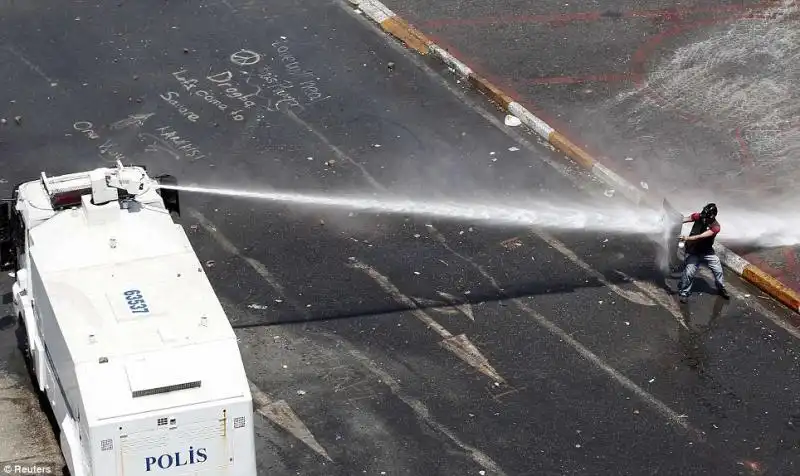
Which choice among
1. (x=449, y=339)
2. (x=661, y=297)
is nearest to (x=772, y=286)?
(x=661, y=297)

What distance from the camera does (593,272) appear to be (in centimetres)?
1806

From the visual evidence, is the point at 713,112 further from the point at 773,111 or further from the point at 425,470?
the point at 425,470

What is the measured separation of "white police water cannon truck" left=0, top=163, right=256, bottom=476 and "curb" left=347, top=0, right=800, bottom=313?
7373 millimetres

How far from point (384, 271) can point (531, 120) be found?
452 cm

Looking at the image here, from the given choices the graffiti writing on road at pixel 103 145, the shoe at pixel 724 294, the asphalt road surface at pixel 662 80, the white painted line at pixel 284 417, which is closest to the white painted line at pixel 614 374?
the shoe at pixel 724 294

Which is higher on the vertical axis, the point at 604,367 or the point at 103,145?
the point at 103,145

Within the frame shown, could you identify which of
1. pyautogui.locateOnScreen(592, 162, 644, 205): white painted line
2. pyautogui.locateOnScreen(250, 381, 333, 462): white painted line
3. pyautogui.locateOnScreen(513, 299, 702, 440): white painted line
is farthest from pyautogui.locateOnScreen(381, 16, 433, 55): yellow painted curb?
pyautogui.locateOnScreen(250, 381, 333, 462): white painted line

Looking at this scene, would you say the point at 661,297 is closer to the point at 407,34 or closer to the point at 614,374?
the point at 614,374

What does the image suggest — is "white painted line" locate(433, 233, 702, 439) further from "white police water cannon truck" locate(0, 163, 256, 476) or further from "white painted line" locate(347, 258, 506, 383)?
"white police water cannon truck" locate(0, 163, 256, 476)

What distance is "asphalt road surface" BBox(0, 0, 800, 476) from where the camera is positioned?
15.3 meters

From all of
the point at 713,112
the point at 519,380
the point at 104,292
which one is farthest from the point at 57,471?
the point at 713,112

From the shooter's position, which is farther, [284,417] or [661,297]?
[661,297]

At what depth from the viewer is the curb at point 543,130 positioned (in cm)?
1789

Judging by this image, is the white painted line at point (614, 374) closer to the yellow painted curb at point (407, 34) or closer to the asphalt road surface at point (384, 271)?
the asphalt road surface at point (384, 271)
